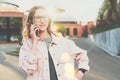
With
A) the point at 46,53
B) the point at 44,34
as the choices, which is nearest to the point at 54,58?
the point at 46,53

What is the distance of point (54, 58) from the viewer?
11.6ft

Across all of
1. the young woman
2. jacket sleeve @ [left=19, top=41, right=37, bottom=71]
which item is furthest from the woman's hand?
jacket sleeve @ [left=19, top=41, right=37, bottom=71]

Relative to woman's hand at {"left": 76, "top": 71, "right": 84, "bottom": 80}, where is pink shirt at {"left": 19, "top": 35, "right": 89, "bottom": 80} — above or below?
above

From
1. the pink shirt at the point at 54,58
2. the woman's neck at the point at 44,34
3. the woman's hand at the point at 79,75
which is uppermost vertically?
the woman's neck at the point at 44,34

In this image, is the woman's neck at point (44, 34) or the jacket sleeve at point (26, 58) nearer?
the jacket sleeve at point (26, 58)

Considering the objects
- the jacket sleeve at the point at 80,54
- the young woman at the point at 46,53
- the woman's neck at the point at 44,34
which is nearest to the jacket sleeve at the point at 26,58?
the young woman at the point at 46,53

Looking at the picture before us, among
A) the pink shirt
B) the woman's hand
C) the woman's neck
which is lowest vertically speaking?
the woman's hand

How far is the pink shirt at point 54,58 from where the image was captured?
346 centimetres

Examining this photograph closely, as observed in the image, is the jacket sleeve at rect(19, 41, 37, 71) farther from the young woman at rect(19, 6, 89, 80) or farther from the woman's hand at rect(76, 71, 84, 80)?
the woman's hand at rect(76, 71, 84, 80)

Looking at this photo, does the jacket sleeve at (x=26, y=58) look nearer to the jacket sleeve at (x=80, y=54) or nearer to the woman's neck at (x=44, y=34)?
the woman's neck at (x=44, y=34)

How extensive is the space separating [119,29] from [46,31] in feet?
93.8

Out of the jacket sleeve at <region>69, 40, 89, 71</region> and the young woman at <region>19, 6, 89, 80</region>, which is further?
the jacket sleeve at <region>69, 40, 89, 71</region>

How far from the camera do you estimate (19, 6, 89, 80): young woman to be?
11.4 ft

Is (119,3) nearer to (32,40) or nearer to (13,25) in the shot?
(13,25)
